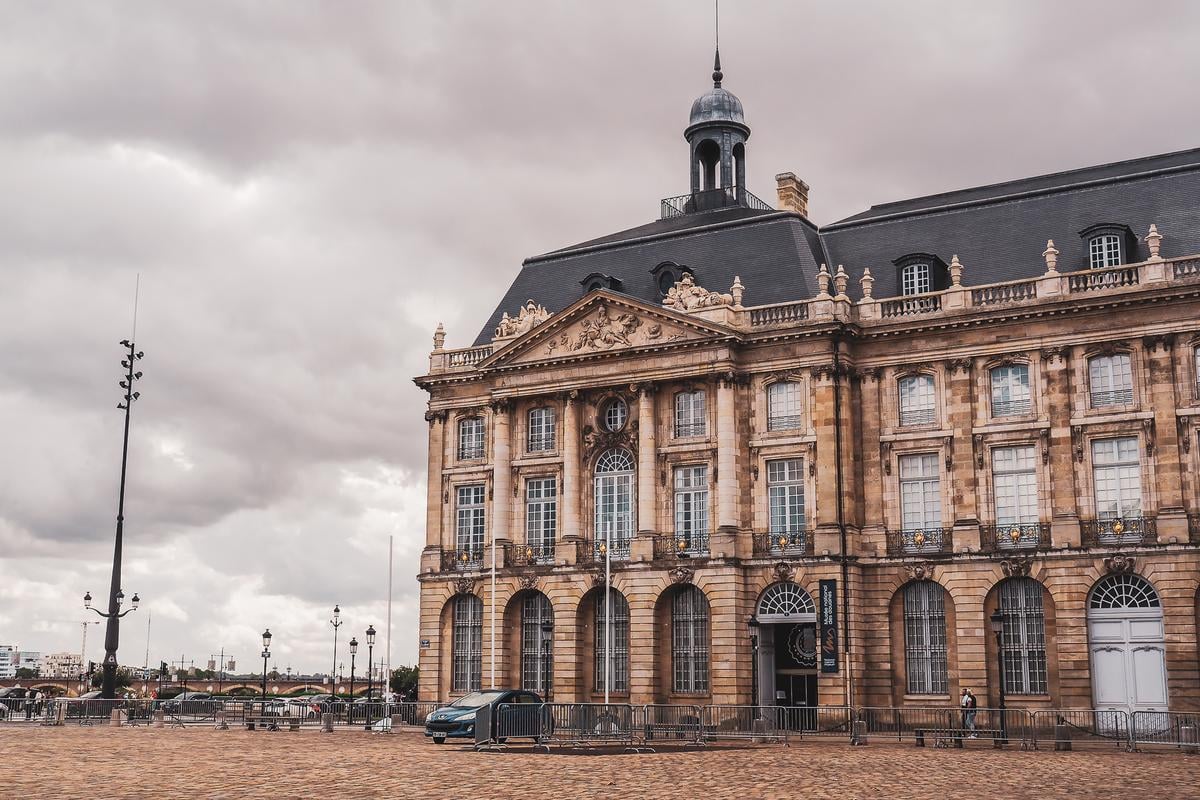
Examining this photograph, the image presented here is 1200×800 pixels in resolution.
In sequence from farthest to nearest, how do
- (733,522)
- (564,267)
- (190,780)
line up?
(564,267) → (733,522) → (190,780)

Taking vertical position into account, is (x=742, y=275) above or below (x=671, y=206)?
below

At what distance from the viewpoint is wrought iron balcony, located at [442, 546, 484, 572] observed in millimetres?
55062

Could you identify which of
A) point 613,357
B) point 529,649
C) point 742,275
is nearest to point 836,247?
point 742,275

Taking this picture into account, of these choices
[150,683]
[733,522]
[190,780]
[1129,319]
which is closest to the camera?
[190,780]

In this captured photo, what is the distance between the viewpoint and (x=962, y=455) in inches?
1833

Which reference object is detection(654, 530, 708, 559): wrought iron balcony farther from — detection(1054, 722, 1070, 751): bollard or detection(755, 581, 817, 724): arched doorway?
detection(1054, 722, 1070, 751): bollard

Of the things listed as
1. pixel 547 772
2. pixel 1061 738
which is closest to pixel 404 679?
pixel 1061 738

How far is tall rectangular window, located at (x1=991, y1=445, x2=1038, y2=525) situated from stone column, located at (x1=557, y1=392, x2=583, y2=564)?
15288 millimetres

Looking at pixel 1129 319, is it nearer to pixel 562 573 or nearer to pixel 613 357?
pixel 613 357

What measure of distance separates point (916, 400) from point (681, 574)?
10.3 meters

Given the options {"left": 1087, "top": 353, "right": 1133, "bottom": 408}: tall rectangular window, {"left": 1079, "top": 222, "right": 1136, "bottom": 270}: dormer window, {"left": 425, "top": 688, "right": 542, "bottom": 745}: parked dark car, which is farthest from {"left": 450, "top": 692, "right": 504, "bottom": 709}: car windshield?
{"left": 1079, "top": 222, "right": 1136, "bottom": 270}: dormer window

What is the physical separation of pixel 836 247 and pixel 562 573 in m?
16.2

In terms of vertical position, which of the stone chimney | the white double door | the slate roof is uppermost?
the stone chimney

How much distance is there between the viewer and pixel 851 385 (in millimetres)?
48875
